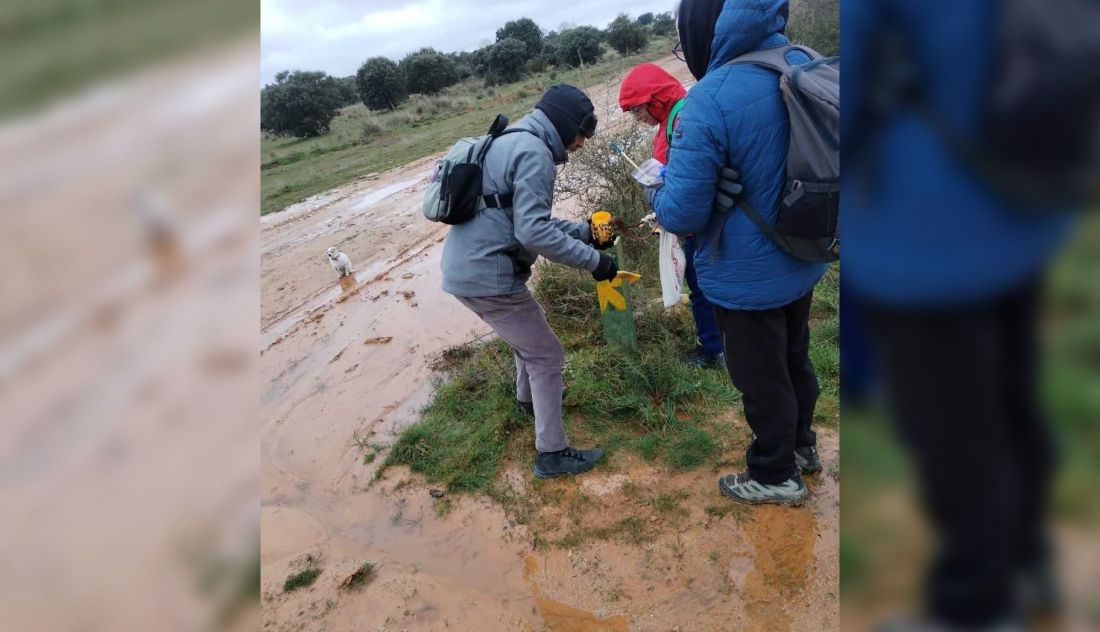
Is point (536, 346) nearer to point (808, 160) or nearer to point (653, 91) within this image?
point (653, 91)

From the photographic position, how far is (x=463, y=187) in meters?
3.05

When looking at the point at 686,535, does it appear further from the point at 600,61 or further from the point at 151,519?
the point at 600,61

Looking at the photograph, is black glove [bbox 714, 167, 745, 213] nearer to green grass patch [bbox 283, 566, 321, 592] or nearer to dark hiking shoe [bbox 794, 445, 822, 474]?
dark hiking shoe [bbox 794, 445, 822, 474]

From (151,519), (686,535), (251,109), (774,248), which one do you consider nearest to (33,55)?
(251,109)

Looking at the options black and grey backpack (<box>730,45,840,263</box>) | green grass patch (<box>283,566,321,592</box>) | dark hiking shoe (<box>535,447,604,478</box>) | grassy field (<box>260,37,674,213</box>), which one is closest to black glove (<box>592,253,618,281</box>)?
dark hiking shoe (<box>535,447,604,478</box>)

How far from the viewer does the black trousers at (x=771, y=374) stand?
2613mm

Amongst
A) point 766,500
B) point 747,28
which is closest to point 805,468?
point 766,500

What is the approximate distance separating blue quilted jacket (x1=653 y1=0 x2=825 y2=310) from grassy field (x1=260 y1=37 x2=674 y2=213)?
793cm

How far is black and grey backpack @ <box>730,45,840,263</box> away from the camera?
1.90 metres

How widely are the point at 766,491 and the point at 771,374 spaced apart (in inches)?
30.0

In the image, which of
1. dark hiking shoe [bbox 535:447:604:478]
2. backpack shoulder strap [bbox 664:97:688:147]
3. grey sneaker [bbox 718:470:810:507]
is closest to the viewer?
grey sneaker [bbox 718:470:810:507]

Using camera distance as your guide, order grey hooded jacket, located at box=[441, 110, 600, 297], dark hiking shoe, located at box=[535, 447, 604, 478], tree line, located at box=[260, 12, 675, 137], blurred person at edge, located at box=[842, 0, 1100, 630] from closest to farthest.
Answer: blurred person at edge, located at box=[842, 0, 1100, 630]
tree line, located at box=[260, 12, 675, 137]
grey hooded jacket, located at box=[441, 110, 600, 297]
dark hiking shoe, located at box=[535, 447, 604, 478]

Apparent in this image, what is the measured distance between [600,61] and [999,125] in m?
11.9

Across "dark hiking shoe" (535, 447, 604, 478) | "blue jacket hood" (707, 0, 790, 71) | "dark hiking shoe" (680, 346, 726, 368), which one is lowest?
"dark hiking shoe" (535, 447, 604, 478)
